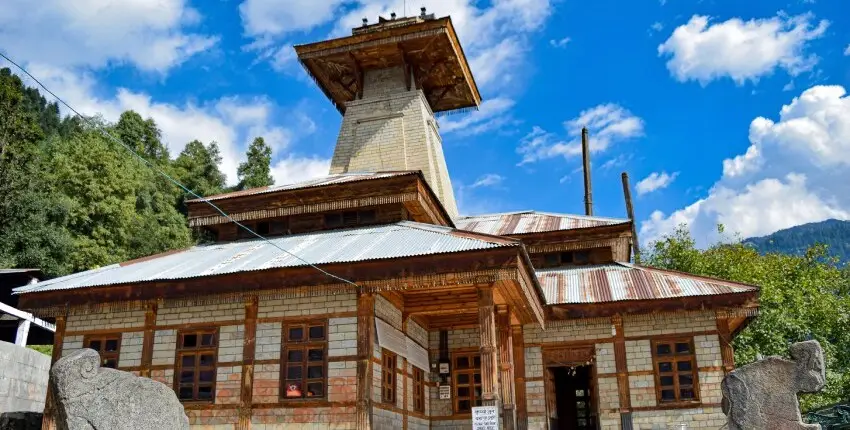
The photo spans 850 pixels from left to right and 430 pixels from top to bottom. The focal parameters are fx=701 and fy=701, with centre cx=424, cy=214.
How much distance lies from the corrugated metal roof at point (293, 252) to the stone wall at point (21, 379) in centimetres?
368

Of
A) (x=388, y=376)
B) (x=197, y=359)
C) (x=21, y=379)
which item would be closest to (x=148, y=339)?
(x=197, y=359)

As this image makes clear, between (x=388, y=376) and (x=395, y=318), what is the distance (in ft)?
4.25

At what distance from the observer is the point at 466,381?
16.7m

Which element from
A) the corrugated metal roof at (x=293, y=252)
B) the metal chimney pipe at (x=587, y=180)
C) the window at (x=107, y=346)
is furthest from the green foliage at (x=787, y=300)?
the window at (x=107, y=346)

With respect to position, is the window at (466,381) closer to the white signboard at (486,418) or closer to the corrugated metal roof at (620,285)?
the corrugated metal roof at (620,285)

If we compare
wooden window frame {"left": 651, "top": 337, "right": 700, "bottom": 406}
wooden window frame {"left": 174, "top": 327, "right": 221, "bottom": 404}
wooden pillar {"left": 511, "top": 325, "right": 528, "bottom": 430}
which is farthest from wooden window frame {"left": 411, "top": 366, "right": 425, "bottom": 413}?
wooden window frame {"left": 651, "top": 337, "right": 700, "bottom": 406}

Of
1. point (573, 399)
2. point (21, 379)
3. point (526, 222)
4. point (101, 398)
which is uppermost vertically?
point (526, 222)

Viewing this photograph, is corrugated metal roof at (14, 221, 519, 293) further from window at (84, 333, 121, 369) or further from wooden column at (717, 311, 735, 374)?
wooden column at (717, 311, 735, 374)

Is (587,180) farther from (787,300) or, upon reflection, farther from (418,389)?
(418,389)

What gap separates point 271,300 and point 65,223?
89.1 feet

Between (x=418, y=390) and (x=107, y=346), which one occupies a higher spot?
(x=107, y=346)

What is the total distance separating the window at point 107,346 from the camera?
14281 mm

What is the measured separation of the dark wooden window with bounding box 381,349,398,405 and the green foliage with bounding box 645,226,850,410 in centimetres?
1459

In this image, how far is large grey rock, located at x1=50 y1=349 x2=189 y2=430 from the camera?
7.15m
